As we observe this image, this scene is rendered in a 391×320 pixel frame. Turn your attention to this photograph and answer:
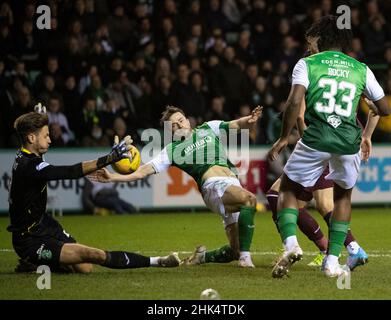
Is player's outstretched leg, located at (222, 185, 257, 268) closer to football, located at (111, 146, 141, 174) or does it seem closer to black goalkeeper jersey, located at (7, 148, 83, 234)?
football, located at (111, 146, 141, 174)

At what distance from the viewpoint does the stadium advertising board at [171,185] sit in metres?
15.7

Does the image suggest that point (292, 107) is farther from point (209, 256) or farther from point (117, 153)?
point (209, 256)

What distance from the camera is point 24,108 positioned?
52.2ft

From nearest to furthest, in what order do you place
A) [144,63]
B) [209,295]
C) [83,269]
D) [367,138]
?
[209,295] → [83,269] → [367,138] → [144,63]

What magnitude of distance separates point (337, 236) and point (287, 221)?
46 cm

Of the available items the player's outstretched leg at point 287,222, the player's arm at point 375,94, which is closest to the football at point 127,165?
the player's outstretched leg at point 287,222

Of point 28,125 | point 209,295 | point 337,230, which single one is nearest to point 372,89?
point 337,230

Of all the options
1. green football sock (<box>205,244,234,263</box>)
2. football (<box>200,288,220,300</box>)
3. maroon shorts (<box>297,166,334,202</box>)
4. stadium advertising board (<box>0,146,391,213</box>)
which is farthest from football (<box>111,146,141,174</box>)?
stadium advertising board (<box>0,146,391,213</box>)

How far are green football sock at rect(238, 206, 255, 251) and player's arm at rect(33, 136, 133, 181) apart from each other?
1.77 m

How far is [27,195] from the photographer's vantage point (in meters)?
8.63

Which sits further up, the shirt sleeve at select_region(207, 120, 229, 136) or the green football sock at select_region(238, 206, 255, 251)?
the shirt sleeve at select_region(207, 120, 229, 136)

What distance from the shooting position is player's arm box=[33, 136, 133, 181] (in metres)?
8.07

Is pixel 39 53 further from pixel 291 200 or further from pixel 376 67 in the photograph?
pixel 291 200

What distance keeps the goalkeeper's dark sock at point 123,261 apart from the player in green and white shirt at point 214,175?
0.85 meters
